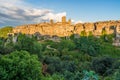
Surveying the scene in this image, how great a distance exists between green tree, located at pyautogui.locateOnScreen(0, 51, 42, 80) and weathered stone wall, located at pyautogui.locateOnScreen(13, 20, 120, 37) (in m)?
76.9

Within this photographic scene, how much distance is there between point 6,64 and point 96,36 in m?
78.3

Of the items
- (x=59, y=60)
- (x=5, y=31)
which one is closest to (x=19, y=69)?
(x=59, y=60)

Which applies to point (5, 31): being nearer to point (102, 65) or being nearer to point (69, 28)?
point (69, 28)

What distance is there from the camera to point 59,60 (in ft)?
176

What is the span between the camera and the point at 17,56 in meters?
20.2

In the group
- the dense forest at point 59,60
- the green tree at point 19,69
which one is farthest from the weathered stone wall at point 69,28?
the green tree at point 19,69

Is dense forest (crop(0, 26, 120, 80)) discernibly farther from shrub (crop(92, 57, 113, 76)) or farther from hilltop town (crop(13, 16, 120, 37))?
hilltop town (crop(13, 16, 120, 37))

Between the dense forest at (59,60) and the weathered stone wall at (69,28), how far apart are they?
3.20m

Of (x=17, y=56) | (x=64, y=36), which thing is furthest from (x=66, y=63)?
(x=64, y=36)

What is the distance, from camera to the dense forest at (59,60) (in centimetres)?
1922

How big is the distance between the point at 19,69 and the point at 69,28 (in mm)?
84873

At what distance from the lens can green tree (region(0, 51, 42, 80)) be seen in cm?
1886

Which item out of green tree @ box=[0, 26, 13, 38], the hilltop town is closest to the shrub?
the hilltop town

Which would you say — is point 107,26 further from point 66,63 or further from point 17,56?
point 17,56
